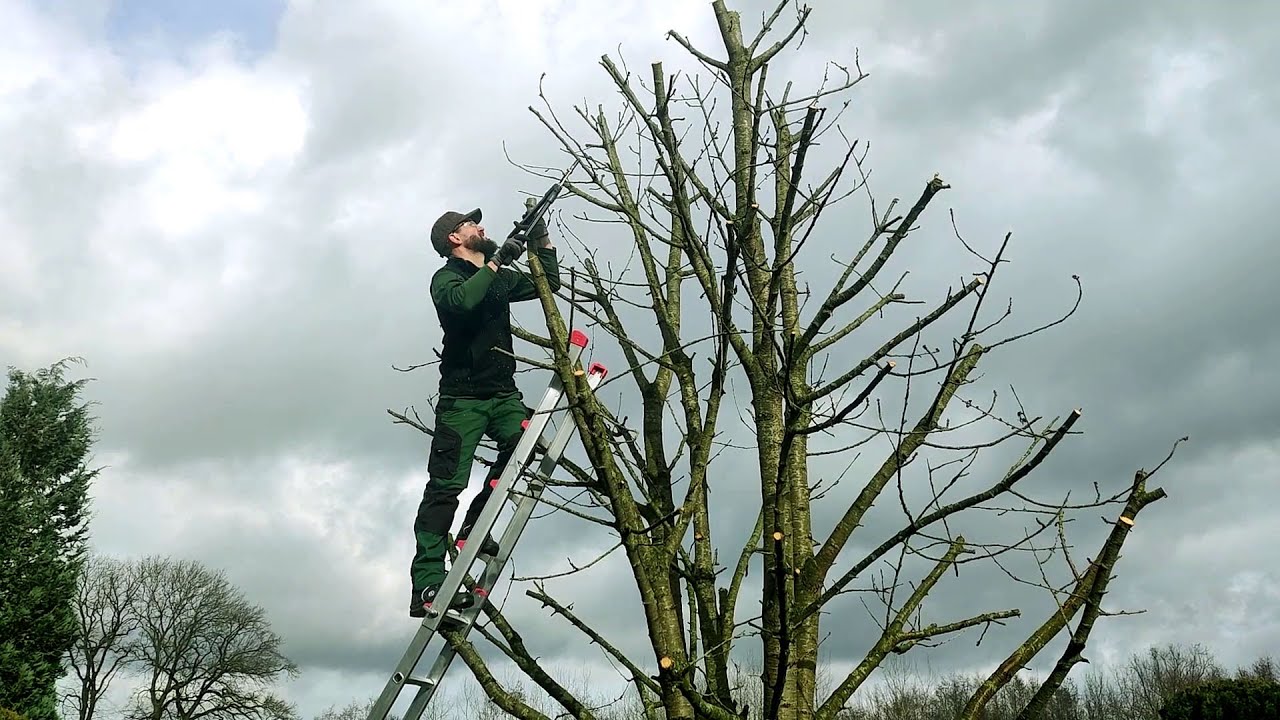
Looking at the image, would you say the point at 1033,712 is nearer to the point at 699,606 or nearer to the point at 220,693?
the point at 699,606

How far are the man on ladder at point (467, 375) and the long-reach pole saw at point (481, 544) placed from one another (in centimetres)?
9

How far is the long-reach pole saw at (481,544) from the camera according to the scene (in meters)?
4.27

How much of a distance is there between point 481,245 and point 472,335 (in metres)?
0.55

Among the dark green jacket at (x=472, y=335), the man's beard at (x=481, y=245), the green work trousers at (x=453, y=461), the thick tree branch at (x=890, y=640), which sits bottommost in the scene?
the thick tree branch at (x=890, y=640)

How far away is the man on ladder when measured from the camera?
4.53m

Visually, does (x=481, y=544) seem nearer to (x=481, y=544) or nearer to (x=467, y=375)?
(x=481, y=544)

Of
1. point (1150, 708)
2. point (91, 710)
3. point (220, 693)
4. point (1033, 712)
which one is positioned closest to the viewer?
point (1033, 712)

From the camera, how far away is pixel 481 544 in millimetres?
4273

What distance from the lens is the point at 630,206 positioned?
18.7 ft

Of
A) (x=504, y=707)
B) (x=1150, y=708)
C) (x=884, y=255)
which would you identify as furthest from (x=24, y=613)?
(x=1150, y=708)

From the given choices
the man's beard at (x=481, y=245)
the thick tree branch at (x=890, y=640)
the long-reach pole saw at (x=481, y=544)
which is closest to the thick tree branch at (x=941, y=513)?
the thick tree branch at (x=890, y=640)

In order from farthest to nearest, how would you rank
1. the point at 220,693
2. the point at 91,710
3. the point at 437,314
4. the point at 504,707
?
the point at 220,693
the point at 91,710
the point at 437,314
the point at 504,707

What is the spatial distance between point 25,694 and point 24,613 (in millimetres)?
1384

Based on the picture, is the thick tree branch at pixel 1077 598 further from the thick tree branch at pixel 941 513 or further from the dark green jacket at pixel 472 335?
the dark green jacket at pixel 472 335
